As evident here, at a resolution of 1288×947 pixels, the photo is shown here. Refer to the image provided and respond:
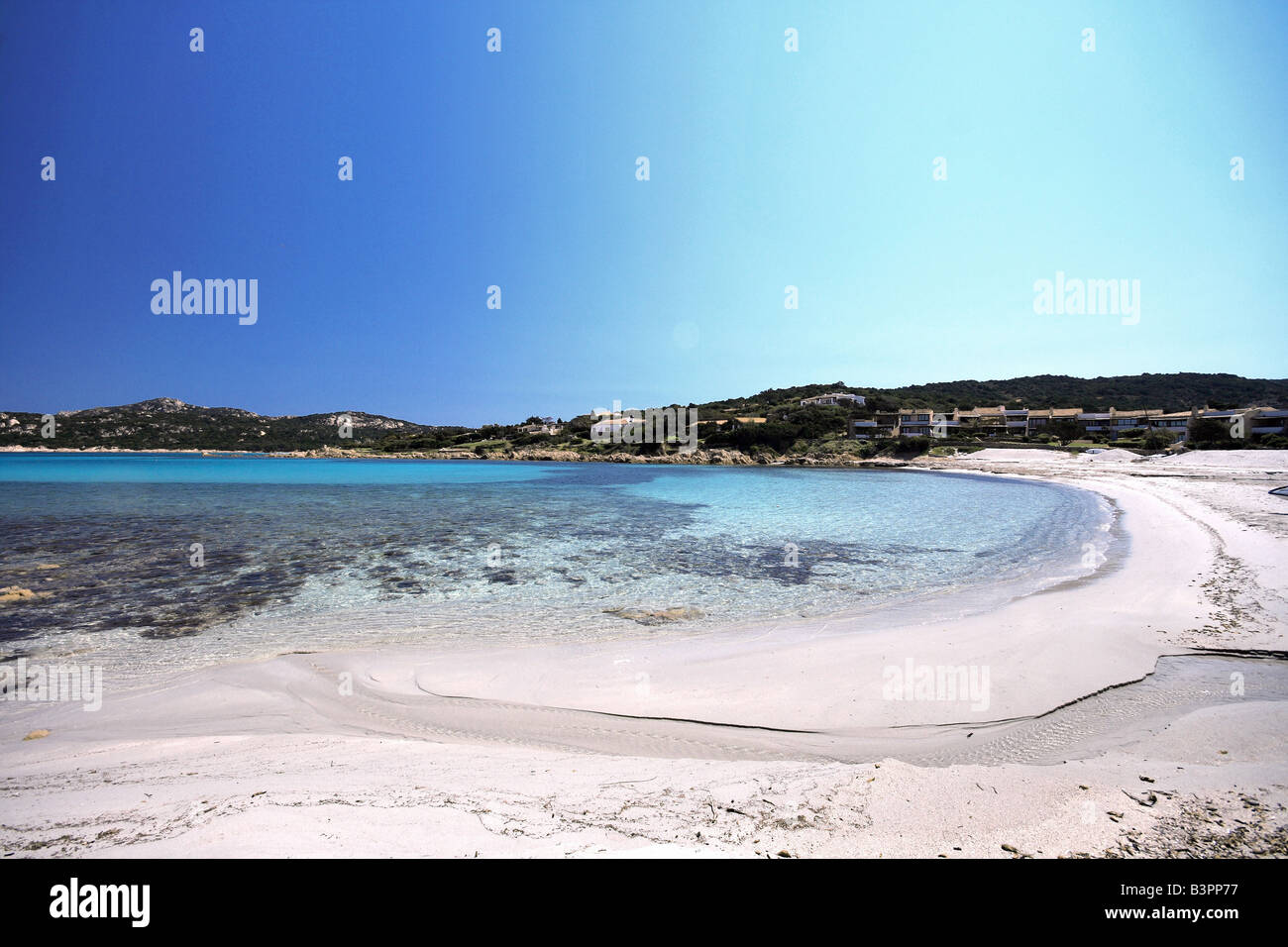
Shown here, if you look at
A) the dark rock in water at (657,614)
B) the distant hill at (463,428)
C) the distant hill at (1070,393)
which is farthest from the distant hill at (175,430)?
the dark rock in water at (657,614)

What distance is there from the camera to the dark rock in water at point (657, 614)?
7.28m

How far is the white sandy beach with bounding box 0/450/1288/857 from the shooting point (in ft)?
8.00

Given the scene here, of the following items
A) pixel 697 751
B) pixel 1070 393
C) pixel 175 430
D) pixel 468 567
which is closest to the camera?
pixel 697 751

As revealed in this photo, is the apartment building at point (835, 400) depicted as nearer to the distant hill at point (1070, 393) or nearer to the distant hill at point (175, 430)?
the distant hill at point (1070, 393)

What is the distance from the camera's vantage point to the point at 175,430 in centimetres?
10044

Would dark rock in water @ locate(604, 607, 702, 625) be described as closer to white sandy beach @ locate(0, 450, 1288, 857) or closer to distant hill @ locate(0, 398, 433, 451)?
white sandy beach @ locate(0, 450, 1288, 857)

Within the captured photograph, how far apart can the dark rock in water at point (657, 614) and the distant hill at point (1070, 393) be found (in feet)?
304

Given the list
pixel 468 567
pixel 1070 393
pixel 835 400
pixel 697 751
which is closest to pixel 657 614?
pixel 697 751

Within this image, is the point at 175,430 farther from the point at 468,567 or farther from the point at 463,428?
the point at 468,567

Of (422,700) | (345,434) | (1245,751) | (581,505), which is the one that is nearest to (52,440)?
(345,434)

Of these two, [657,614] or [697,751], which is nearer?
[697,751]

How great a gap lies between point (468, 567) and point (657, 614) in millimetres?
5184

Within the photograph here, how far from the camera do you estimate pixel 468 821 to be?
2559mm

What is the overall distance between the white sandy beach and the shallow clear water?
1279 mm
